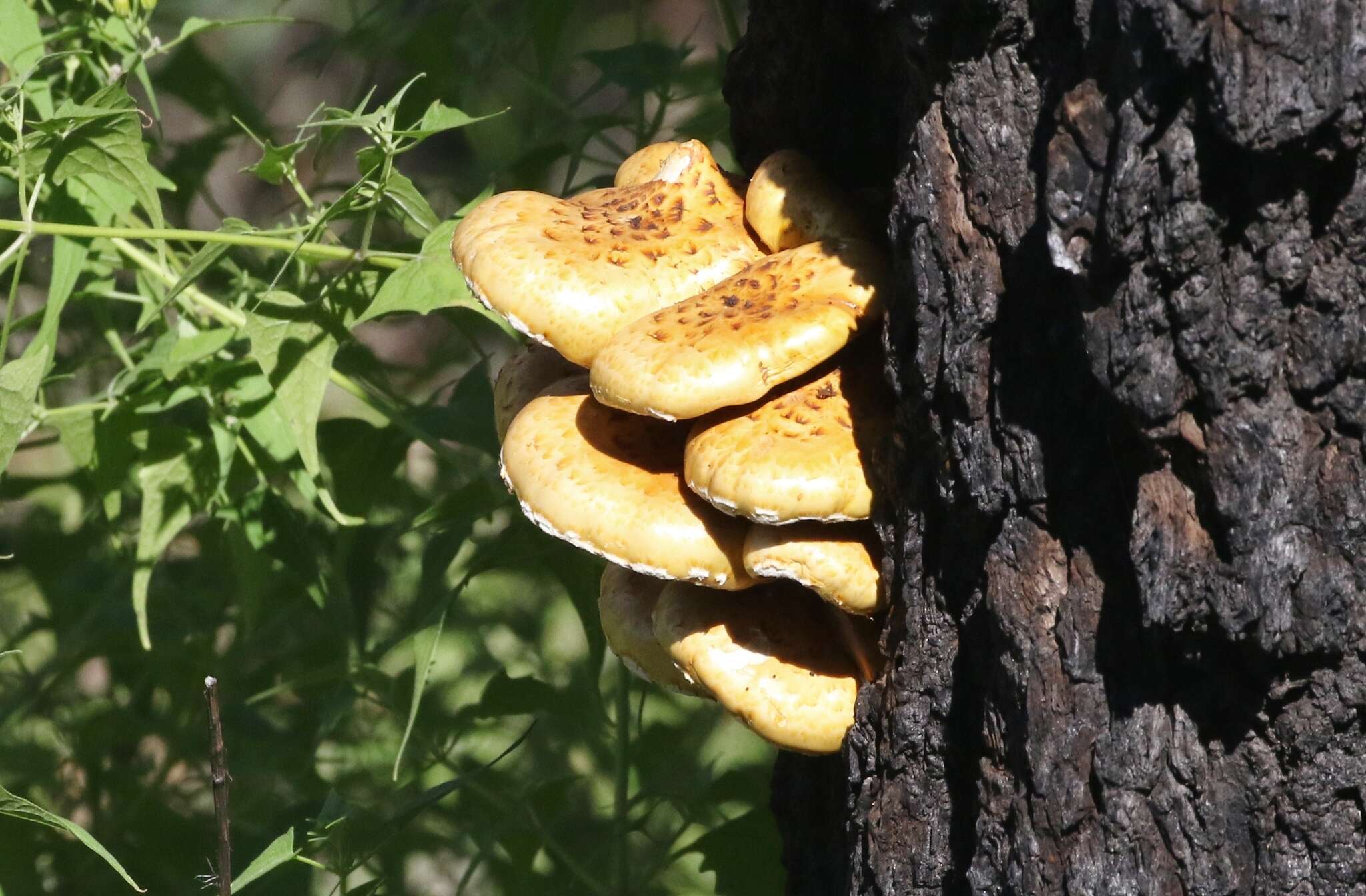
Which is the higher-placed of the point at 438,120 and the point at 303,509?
the point at 438,120

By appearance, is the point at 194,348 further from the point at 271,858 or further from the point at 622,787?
the point at 622,787

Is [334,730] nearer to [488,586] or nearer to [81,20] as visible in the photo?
[488,586]

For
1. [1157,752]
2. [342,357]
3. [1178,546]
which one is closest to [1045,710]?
[1157,752]

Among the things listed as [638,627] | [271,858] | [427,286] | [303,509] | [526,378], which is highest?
[427,286]

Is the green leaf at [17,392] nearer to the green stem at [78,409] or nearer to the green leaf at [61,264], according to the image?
the green leaf at [61,264]

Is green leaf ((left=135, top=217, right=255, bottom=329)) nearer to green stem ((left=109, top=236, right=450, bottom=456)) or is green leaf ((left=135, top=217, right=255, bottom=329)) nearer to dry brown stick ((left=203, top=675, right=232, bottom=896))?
green stem ((left=109, top=236, right=450, bottom=456))

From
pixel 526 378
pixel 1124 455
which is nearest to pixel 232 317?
pixel 526 378

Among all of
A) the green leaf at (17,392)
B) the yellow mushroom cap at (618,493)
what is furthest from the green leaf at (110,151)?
the yellow mushroom cap at (618,493)

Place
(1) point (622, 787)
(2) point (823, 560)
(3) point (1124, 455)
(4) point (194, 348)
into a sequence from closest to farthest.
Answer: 1. (3) point (1124, 455)
2. (2) point (823, 560)
3. (4) point (194, 348)
4. (1) point (622, 787)
